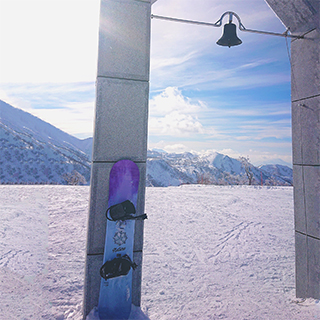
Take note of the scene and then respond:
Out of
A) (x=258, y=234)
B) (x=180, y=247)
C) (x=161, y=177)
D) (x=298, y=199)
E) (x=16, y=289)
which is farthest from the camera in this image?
(x=161, y=177)

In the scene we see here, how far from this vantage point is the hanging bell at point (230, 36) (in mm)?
3357

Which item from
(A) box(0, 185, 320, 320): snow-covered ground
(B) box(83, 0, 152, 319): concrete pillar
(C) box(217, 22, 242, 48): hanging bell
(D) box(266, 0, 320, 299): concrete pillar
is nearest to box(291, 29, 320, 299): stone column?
(D) box(266, 0, 320, 299): concrete pillar

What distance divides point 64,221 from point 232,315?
4.87 m

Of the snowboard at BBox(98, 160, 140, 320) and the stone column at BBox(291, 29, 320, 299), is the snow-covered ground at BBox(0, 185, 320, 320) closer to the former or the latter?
the stone column at BBox(291, 29, 320, 299)

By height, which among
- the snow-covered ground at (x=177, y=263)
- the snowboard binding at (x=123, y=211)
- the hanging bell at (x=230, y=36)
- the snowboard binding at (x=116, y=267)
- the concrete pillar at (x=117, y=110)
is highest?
the hanging bell at (x=230, y=36)

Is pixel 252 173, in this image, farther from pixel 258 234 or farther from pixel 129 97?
pixel 129 97

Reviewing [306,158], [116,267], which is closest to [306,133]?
[306,158]

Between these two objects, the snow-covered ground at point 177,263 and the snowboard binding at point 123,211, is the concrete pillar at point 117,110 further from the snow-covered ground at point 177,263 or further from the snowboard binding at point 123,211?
the snow-covered ground at point 177,263

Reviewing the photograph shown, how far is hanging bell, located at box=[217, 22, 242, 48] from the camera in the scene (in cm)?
336

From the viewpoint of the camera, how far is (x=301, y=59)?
11.1 ft

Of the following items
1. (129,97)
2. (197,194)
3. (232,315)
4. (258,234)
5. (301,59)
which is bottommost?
(232,315)

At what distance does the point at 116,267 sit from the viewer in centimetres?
240

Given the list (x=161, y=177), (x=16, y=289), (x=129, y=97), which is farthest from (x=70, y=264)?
(x=161, y=177)

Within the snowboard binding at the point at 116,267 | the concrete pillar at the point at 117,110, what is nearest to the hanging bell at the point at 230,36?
the concrete pillar at the point at 117,110
